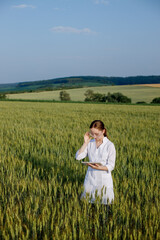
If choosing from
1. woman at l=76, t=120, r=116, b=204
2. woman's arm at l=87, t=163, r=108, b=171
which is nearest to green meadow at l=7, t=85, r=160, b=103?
woman at l=76, t=120, r=116, b=204

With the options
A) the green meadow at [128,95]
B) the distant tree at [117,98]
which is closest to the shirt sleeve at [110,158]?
the green meadow at [128,95]

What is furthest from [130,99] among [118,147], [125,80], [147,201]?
[125,80]

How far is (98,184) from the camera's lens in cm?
243

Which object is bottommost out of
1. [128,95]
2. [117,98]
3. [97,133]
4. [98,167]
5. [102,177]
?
[102,177]

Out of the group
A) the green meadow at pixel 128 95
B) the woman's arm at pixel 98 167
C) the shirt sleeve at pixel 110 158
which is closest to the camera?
the woman's arm at pixel 98 167

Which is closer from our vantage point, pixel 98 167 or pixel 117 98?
pixel 98 167

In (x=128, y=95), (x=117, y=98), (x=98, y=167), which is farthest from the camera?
(x=128, y=95)

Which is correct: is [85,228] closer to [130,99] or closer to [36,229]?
[36,229]

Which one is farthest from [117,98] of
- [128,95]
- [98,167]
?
[98,167]

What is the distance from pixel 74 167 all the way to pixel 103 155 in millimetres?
1369

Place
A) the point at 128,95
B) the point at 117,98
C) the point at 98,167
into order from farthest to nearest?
the point at 128,95
the point at 117,98
the point at 98,167

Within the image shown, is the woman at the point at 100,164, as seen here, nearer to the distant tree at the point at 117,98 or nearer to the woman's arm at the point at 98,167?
the woman's arm at the point at 98,167

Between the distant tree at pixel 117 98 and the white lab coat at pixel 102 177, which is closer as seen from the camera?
the white lab coat at pixel 102 177

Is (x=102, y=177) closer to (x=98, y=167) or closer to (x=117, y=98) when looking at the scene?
(x=98, y=167)
